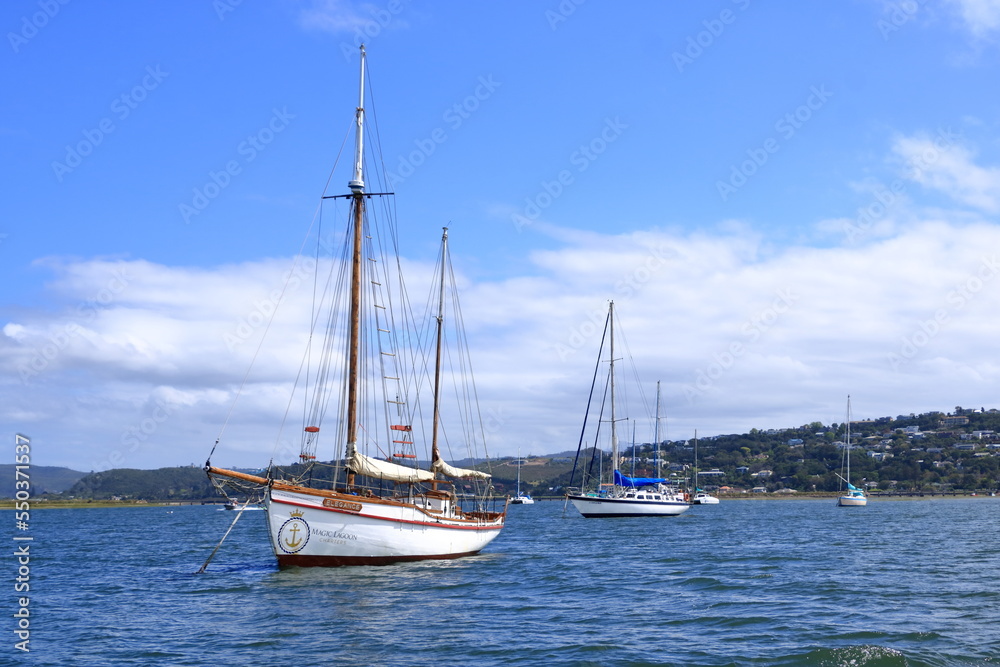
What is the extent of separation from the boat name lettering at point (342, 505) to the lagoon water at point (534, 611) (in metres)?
2.46

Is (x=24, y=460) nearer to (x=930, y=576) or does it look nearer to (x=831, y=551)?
(x=930, y=576)

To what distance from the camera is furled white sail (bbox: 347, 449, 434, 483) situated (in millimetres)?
36931

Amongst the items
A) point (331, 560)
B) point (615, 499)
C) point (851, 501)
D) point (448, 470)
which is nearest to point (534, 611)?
point (331, 560)

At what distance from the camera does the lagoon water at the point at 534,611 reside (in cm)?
2009

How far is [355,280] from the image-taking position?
3906cm

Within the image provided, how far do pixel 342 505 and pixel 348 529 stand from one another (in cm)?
111

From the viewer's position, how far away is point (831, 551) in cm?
4594

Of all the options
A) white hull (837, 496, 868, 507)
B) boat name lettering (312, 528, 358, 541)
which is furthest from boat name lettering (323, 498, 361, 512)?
white hull (837, 496, 868, 507)

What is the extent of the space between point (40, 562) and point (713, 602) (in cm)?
3698

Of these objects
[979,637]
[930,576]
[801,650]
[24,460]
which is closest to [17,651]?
[24,460]

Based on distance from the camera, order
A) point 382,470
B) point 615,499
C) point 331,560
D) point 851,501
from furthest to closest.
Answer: point 851,501 < point 615,499 < point 382,470 < point 331,560

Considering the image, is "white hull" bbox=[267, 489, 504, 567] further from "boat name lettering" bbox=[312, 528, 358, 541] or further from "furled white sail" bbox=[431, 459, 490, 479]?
"furled white sail" bbox=[431, 459, 490, 479]

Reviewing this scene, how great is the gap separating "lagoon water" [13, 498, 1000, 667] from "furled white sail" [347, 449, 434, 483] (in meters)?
3.98

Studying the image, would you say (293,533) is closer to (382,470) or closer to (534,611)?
(382,470)
